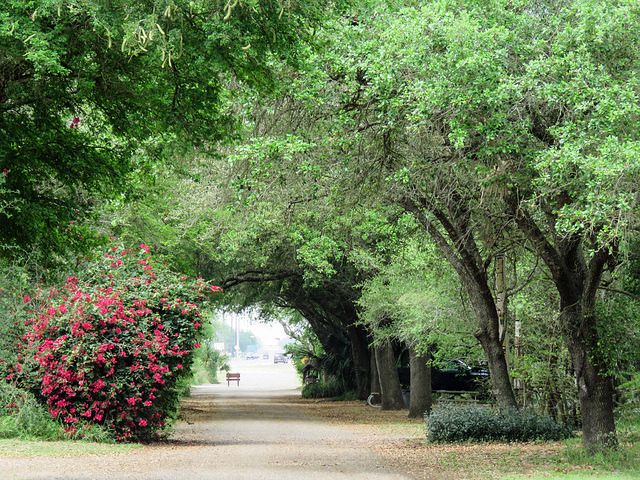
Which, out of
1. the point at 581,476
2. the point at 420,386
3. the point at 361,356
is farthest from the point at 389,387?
the point at 581,476

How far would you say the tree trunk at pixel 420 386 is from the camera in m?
23.0

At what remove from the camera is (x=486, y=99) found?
923 centimetres

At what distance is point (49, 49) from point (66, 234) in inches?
169

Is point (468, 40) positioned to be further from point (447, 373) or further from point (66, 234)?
point (447, 373)

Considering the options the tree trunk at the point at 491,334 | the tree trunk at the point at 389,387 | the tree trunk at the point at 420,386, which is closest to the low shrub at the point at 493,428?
the tree trunk at the point at 491,334

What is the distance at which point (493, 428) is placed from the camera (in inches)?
587

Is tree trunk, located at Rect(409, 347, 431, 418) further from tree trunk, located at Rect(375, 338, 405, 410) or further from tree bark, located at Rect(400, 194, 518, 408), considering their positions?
tree bark, located at Rect(400, 194, 518, 408)

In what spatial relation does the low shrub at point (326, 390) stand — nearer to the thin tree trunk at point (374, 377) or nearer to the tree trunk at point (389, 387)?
the thin tree trunk at point (374, 377)

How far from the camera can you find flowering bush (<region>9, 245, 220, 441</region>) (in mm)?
13484

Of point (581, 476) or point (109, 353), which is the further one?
point (109, 353)

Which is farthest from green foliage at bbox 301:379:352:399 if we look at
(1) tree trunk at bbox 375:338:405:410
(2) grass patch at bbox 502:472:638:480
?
(2) grass patch at bbox 502:472:638:480

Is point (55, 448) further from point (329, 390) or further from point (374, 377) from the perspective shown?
point (329, 390)

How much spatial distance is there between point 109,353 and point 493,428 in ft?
25.1

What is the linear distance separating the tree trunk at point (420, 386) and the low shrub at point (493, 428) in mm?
7847
